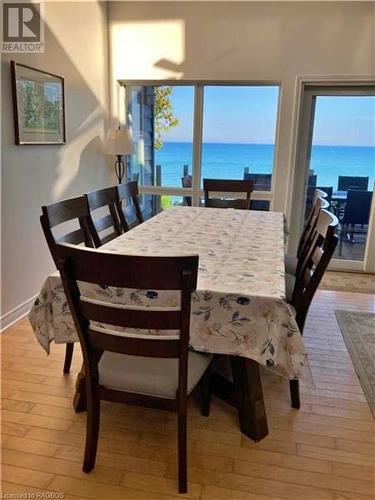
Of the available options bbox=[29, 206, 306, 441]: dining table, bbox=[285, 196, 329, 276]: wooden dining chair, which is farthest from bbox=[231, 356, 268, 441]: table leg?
bbox=[285, 196, 329, 276]: wooden dining chair

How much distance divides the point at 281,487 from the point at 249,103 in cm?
350

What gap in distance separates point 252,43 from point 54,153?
7.15 feet

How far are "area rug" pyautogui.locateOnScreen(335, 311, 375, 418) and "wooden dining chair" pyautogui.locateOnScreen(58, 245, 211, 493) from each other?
3.69 feet

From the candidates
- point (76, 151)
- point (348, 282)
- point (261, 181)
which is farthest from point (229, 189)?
point (348, 282)

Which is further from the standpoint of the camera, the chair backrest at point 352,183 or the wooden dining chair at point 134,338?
the chair backrest at point 352,183

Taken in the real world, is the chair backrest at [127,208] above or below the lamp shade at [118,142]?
below

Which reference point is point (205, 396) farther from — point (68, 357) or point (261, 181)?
point (261, 181)

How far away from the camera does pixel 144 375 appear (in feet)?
4.68

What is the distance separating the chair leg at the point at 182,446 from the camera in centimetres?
139

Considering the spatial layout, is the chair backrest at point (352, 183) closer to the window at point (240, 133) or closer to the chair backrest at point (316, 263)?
the window at point (240, 133)

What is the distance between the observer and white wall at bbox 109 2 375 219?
363 centimetres

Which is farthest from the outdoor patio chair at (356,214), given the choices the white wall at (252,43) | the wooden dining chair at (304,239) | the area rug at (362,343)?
the wooden dining chair at (304,239)

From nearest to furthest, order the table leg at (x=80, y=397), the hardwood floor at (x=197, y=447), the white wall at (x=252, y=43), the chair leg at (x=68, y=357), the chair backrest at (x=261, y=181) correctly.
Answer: the hardwood floor at (x=197, y=447) → the table leg at (x=80, y=397) → the chair leg at (x=68, y=357) → the white wall at (x=252, y=43) → the chair backrest at (x=261, y=181)

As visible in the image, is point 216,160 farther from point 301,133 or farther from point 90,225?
point 90,225
